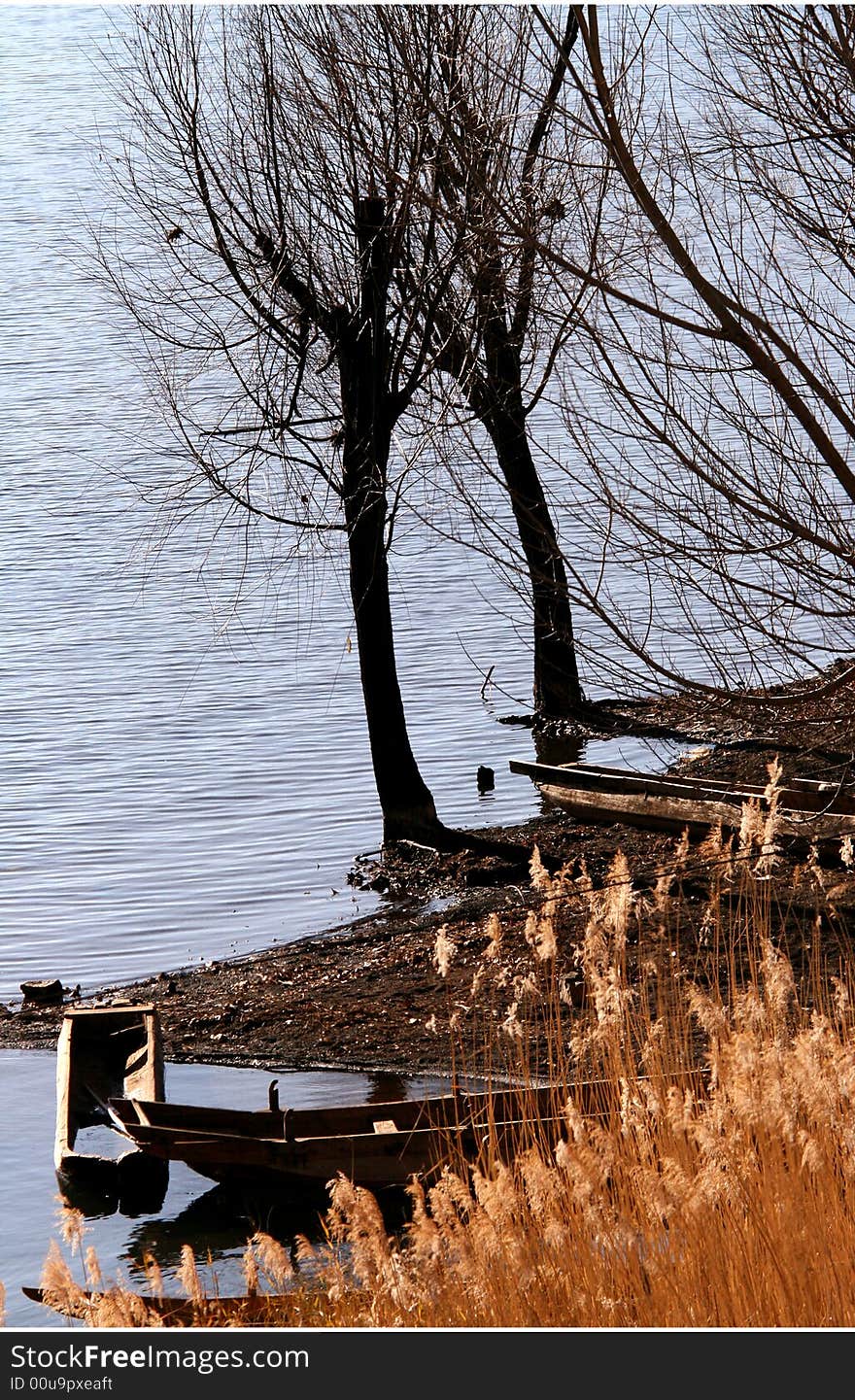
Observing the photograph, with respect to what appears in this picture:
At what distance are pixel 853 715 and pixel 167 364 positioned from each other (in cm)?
881

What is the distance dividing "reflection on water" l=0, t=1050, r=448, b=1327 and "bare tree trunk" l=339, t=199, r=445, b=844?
414cm

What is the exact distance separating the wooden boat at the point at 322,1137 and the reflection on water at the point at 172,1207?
0.72 ft

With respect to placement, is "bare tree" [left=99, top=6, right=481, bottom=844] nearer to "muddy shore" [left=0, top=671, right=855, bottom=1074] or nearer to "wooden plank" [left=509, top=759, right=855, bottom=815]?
"wooden plank" [left=509, top=759, right=855, bottom=815]

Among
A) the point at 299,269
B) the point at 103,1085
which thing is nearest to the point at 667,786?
the point at 299,269

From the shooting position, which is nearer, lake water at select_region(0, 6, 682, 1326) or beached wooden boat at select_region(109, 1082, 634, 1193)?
beached wooden boat at select_region(109, 1082, 634, 1193)

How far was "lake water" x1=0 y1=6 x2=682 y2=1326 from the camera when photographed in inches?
453

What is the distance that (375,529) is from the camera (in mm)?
12414

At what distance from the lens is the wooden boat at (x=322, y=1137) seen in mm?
6898

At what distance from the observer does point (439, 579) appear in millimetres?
23922

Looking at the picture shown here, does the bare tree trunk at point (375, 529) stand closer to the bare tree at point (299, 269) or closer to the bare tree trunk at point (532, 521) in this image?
the bare tree at point (299, 269)

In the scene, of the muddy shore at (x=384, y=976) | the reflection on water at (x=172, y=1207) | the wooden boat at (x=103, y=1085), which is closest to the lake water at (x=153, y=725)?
the reflection on water at (x=172, y=1207)

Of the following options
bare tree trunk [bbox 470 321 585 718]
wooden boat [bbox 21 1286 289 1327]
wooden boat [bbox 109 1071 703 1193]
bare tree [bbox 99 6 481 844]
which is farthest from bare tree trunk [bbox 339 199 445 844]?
wooden boat [bbox 21 1286 289 1327]
